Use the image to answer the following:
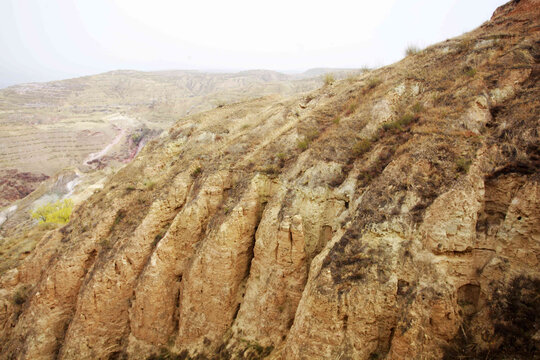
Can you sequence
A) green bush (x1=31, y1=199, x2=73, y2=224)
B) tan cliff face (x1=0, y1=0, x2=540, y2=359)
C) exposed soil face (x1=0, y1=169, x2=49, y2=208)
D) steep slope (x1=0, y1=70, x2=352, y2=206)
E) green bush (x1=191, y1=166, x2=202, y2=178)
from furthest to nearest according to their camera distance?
steep slope (x1=0, y1=70, x2=352, y2=206) → exposed soil face (x1=0, y1=169, x2=49, y2=208) → green bush (x1=31, y1=199, x2=73, y2=224) → green bush (x1=191, y1=166, x2=202, y2=178) → tan cliff face (x1=0, y1=0, x2=540, y2=359)

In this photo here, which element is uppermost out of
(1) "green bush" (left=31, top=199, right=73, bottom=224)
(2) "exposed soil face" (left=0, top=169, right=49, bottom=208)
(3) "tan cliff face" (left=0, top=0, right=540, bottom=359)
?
(3) "tan cliff face" (left=0, top=0, right=540, bottom=359)

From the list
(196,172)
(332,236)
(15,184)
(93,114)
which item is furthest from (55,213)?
(93,114)

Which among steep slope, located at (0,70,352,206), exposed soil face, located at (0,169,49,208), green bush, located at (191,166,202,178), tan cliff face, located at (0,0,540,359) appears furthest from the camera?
steep slope, located at (0,70,352,206)

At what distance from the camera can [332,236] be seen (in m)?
8.20

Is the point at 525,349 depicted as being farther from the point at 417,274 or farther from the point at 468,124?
the point at 468,124

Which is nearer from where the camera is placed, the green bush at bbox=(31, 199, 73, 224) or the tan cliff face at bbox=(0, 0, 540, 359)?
the tan cliff face at bbox=(0, 0, 540, 359)

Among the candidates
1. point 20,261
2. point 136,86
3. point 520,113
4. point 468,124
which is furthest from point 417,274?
point 136,86

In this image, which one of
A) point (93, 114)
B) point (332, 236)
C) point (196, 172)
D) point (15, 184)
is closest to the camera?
point (332, 236)

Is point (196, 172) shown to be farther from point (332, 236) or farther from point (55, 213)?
point (55, 213)

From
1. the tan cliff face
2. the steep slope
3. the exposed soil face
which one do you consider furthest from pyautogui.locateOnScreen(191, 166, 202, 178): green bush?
the exposed soil face

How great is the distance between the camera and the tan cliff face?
5.89 meters

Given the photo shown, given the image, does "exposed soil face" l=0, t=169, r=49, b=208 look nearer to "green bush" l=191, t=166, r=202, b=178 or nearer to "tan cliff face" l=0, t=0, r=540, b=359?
"tan cliff face" l=0, t=0, r=540, b=359

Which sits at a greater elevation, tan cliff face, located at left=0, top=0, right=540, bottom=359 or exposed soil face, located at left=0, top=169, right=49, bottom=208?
tan cliff face, located at left=0, top=0, right=540, bottom=359

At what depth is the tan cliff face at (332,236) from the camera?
19.3 ft
